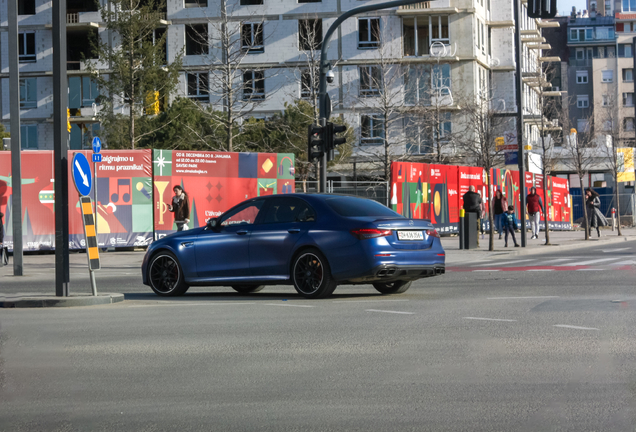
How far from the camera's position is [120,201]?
1028 inches

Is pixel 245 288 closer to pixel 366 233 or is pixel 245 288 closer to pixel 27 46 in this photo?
pixel 366 233

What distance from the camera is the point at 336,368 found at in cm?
699

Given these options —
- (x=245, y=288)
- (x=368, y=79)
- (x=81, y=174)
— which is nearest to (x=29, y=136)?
(x=368, y=79)

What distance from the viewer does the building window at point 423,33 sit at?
58781mm

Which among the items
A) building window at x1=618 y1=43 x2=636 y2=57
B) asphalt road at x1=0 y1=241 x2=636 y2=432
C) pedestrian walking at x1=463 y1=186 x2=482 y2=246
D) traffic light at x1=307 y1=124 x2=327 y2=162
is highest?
building window at x1=618 y1=43 x2=636 y2=57

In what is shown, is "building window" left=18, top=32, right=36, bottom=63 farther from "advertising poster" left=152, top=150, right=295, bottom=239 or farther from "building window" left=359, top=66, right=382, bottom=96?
"advertising poster" left=152, top=150, right=295, bottom=239

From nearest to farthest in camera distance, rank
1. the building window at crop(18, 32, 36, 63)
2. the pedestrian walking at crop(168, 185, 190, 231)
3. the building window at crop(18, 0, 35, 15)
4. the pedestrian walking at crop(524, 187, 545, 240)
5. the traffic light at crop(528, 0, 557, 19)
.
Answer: the traffic light at crop(528, 0, 557, 19)
the pedestrian walking at crop(168, 185, 190, 231)
the pedestrian walking at crop(524, 187, 545, 240)
the building window at crop(18, 32, 36, 63)
the building window at crop(18, 0, 35, 15)

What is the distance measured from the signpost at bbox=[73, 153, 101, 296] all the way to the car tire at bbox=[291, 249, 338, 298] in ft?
9.09

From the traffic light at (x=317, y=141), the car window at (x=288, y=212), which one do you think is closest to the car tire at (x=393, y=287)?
the car window at (x=288, y=212)

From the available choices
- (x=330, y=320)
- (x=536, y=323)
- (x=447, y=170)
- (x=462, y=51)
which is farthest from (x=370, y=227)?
(x=462, y=51)

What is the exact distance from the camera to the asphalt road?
5.36 m

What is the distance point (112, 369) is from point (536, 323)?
4.58 m

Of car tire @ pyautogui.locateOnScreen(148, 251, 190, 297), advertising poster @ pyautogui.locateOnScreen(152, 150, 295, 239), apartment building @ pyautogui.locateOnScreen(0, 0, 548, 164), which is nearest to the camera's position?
car tire @ pyautogui.locateOnScreen(148, 251, 190, 297)

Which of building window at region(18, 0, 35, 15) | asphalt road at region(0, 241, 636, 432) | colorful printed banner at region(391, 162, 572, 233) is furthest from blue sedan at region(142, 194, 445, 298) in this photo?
building window at region(18, 0, 35, 15)
